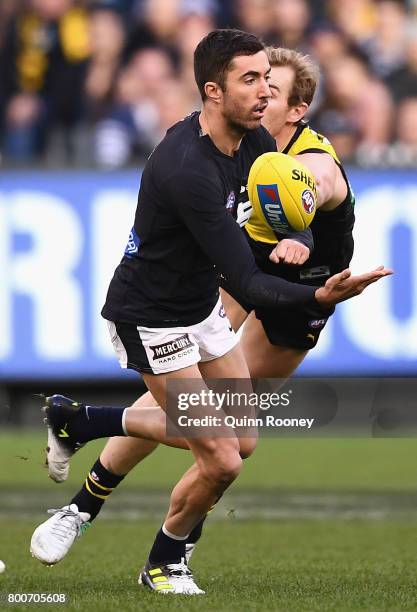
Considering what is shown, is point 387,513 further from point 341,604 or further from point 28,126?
point 28,126

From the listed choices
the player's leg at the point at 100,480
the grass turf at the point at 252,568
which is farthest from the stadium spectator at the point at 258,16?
the player's leg at the point at 100,480

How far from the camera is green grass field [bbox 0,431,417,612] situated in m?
5.96

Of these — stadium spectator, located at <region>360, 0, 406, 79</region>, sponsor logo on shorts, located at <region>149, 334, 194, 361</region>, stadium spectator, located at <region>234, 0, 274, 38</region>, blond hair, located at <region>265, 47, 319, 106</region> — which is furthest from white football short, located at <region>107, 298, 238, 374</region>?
stadium spectator, located at <region>360, 0, 406, 79</region>

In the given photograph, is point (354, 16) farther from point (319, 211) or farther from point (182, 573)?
point (182, 573)

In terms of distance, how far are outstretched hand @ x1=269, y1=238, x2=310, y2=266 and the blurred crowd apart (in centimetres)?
707

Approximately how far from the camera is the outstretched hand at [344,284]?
516 centimetres

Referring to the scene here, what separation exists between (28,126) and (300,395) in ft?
13.5

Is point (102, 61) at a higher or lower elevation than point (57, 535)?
higher

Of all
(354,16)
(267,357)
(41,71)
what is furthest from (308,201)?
(354,16)

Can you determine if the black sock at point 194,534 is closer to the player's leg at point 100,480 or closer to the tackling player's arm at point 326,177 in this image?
the player's leg at point 100,480

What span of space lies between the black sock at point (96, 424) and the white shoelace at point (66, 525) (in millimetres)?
340

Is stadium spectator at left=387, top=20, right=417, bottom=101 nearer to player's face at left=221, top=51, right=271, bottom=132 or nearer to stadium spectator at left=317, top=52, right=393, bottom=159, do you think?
stadium spectator at left=317, top=52, right=393, bottom=159

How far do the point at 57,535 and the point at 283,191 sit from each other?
72.6 inches

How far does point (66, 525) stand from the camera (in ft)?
21.0
